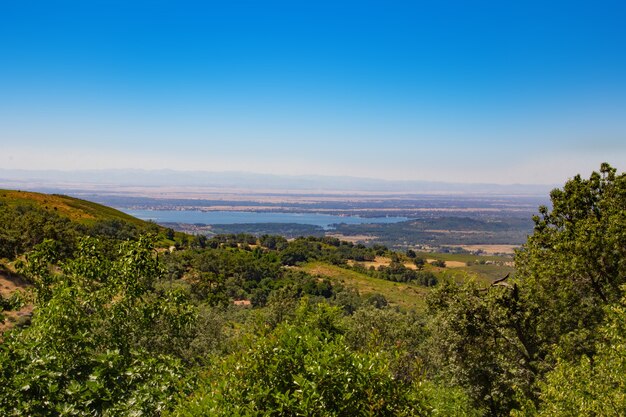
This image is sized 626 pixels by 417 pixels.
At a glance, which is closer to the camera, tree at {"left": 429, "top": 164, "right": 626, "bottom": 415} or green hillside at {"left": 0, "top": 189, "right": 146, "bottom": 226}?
tree at {"left": 429, "top": 164, "right": 626, "bottom": 415}

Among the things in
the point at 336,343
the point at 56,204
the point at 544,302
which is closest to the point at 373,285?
the point at 544,302

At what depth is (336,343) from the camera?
40.2 ft

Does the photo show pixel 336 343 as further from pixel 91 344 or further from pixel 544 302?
pixel 544 302

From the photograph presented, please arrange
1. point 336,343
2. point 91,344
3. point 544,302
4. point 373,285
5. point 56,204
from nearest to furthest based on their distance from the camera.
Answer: point 91,344 < point 336,343 < point 544,302 < point 373,285 < point 56,204

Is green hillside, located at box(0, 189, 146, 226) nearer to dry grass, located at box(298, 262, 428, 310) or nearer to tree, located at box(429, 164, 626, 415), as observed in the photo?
dry grass, located at box(298, 262, 428, 310)

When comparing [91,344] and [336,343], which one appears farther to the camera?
[336,343]

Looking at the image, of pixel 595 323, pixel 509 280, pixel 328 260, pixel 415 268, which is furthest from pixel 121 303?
pixel 415 268

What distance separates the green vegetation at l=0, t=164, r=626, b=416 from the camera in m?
9.95

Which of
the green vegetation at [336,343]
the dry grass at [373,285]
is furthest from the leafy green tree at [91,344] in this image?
the dry grass at [373,285]

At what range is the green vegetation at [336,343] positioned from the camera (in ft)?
32.7

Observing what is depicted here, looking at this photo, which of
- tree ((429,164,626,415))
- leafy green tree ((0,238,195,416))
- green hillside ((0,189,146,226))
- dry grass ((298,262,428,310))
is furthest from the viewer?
green hillside ((0,189,146,226))

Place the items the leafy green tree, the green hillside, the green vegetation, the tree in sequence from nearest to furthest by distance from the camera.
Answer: the green vegetation < the leafy green tree < the tree < the green hillside

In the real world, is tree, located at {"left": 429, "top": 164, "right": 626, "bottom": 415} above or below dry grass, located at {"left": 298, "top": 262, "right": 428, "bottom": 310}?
above

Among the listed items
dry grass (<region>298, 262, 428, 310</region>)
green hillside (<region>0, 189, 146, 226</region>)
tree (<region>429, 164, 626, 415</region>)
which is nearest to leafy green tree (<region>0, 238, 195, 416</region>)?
tree (<region>429, 164, 626, 415</region>)
